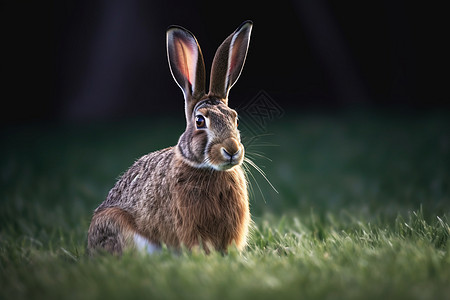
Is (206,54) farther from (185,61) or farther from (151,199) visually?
(151,199)

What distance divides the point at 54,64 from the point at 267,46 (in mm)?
5048

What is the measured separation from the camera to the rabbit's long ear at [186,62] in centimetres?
338

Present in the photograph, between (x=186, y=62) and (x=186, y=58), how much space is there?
0.03 m

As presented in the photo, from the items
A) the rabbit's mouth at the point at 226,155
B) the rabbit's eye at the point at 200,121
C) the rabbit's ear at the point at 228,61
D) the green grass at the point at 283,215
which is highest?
the rabbit's ear at the point at 228,61

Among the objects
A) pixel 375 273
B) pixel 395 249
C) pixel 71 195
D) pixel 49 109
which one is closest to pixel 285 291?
pixel 375 273

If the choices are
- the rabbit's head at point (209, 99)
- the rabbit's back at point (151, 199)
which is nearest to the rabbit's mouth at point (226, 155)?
the rabbit's head at point (209, 99)

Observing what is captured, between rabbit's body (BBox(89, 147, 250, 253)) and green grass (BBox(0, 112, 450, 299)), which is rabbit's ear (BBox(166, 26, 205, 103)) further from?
green grass (BBox(0, 112, 450, 299))

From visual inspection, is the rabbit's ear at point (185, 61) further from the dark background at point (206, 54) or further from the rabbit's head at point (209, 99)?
the dark background at point (206, 54)

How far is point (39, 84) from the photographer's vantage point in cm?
1211

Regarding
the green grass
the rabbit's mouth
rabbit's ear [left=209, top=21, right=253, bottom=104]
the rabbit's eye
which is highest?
rabbit's ear [left=209, top=21, right=253, bottom=104]

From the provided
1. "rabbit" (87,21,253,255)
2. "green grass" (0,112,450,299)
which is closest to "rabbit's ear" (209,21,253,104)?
"rabbit" (87,21,253,255)

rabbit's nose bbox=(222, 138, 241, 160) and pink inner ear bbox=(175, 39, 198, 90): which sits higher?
pink inner ear bbox=(175, 39, 198, 90)

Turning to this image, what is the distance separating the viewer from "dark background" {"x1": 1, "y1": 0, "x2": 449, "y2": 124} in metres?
11.3

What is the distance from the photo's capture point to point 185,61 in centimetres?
349
